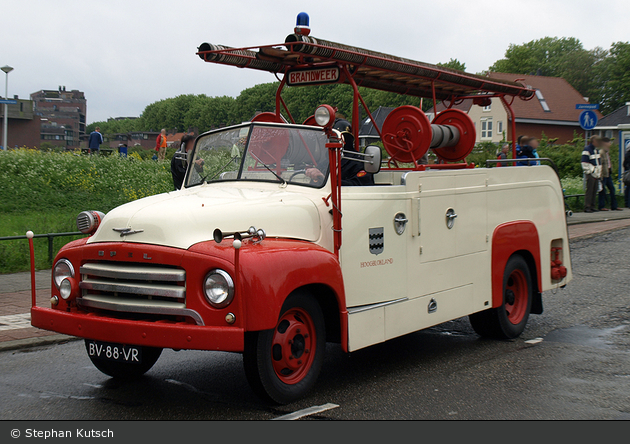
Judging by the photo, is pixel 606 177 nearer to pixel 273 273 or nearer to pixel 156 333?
pixel 273 273

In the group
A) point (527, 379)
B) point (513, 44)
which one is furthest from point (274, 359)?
point (513, 44)

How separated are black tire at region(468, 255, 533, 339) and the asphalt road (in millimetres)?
124

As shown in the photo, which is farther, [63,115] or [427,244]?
[63,115]

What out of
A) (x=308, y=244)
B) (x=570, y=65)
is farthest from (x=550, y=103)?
(x=308, y=244)

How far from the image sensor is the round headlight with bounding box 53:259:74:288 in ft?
16.7

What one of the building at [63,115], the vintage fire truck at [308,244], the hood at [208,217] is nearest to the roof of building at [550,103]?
the vintage fire truck at [308,244]

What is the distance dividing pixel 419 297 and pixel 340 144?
1.76 metres

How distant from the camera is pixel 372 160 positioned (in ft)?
18.3

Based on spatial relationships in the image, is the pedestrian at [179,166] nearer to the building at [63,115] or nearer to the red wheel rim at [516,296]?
the red wheel rim at [516,296]

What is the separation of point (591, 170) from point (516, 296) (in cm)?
1385

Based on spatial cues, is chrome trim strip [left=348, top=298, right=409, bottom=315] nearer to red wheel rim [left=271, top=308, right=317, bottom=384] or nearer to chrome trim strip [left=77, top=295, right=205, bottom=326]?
red wheel rim [left=271, top=308, right=317, bottom=384]

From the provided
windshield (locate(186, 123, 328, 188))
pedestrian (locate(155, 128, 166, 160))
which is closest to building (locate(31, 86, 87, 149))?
pedestrian (locate(155, 128, 166, 160))

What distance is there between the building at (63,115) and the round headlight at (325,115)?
155m

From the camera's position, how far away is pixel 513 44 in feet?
296
